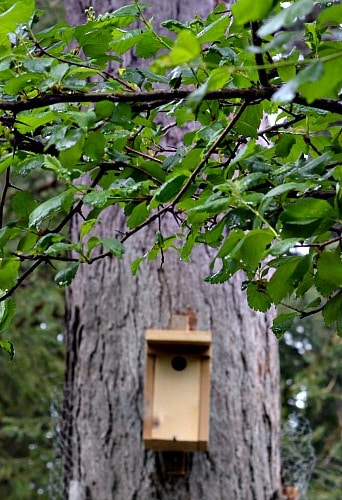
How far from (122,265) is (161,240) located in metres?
1.48

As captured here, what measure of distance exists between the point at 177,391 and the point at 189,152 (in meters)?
1.37

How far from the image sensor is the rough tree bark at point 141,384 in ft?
8.13

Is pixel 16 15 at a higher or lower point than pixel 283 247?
higher

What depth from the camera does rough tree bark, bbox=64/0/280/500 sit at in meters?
2.48

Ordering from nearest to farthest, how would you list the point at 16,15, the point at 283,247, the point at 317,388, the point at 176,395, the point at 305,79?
1. the point at 305,79
2. the point at 283,247
3. the point at 16,15
4. the point at 176,395
5. the point at 317,388

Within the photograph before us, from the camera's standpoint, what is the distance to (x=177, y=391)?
8.06 ft

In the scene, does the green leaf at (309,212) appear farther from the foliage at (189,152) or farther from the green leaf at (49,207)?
the green leaf at (49,207)

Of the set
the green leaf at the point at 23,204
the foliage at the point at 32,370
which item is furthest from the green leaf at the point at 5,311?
the foliage at the point at 32,370

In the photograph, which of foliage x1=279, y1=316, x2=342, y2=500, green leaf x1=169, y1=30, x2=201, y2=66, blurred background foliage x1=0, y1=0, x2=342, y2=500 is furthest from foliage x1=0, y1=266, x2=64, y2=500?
green leaf x1=169, y1=30, x2=201, y2=66

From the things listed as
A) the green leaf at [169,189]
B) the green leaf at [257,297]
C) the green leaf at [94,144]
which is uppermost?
the green leaf at [94,144]

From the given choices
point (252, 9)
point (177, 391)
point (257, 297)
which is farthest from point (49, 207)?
point (177, 391)

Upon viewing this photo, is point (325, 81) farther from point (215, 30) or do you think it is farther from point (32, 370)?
point (32, 370)

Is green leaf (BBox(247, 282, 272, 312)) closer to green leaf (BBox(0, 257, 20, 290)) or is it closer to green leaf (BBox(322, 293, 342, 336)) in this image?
green leaf (BBox(322, 293, 342, 336))

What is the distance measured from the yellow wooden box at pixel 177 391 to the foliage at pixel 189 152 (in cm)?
114
